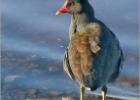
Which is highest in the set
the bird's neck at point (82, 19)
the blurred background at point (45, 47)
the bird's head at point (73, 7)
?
the bird's head at point (73, 7)

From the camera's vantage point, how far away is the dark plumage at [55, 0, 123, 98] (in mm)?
12000

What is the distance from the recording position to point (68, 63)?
12.4 m

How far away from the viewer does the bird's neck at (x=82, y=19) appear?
1279 centimetres

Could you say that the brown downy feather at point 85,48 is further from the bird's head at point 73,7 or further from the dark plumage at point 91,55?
the bird's head at point 73,7

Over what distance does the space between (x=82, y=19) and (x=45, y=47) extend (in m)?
1.93

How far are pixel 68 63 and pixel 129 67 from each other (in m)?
1.93

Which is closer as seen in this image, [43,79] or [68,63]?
[68,63]

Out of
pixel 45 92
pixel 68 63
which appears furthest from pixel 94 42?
pixel 45 92

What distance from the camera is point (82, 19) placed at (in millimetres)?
12844

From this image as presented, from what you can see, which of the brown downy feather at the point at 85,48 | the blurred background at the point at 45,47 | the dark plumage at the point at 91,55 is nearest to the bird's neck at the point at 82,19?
the dark plumage at the point at 91,55

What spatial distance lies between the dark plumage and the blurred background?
0.98 meters

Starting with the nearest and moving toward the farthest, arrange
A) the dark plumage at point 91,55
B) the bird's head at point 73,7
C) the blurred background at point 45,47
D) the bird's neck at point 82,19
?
1. the dark plumage at point 91,55
2. the bird's neck at point 82,19
3. the bird's head at point 73,7
4. the blurred background at point 45,47

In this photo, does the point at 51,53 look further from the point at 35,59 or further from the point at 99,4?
the point at 99,4

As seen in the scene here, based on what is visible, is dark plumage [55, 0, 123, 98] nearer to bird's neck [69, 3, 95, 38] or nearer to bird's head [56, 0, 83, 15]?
bird's neck [69, 3, 95, 38]
